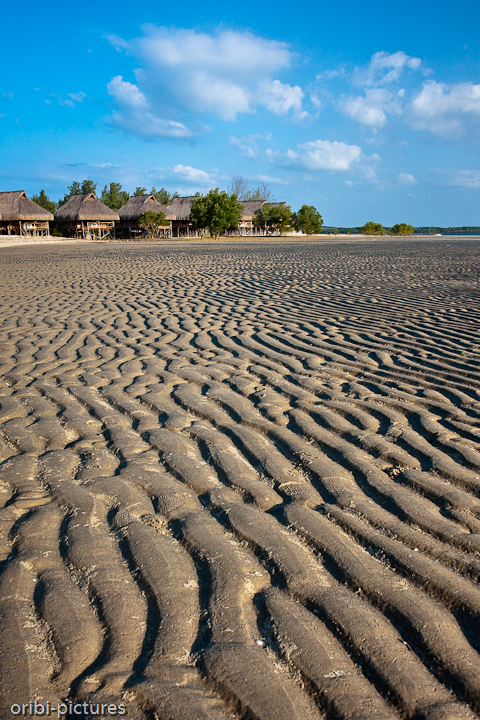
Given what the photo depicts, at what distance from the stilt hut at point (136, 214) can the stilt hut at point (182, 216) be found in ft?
5.41

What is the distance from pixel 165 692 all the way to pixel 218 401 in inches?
82.9

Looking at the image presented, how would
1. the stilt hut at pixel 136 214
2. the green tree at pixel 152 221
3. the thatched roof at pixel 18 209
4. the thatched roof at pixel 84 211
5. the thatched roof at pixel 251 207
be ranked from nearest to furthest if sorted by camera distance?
the thatched roof at pixel 18 209 < the thatched roof at pixel 84 211 < the green tree at pixel 152 221 < the stilt hut at pixel 136 214 < the thatched roof at pixel 251 207

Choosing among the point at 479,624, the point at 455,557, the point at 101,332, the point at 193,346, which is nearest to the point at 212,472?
the point at 455,557

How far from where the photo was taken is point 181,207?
179ft

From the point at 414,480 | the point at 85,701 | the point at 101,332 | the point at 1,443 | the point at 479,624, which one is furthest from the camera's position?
the point at 101,332

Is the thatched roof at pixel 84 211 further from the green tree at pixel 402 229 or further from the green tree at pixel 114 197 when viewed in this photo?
the green tree at pixel 402 229

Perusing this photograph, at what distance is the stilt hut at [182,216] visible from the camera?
53969 millimetres

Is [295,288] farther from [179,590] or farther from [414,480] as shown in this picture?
[179,590]

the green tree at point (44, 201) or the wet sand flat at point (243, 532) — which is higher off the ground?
the green tree at point (44, 201)

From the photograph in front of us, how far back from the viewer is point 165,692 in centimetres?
125

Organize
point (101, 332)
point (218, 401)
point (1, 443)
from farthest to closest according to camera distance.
Answer: point (101, 332), point (218, 401), point (1, 443)

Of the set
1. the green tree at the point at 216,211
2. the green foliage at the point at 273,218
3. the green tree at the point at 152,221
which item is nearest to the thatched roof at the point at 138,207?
the green tree at the point at 152,221

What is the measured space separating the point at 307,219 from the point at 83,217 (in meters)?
27.8

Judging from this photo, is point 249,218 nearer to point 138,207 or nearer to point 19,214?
point 138,207
